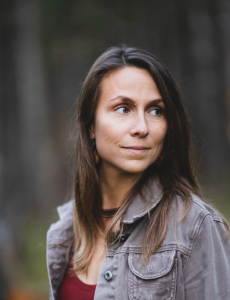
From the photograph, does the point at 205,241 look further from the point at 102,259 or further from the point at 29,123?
the point at 29,123

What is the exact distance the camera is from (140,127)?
6.59 feet

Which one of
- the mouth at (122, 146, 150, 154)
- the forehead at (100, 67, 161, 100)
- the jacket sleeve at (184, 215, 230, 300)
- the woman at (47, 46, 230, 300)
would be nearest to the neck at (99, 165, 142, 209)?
the woman at (47, 46, 230, 300)

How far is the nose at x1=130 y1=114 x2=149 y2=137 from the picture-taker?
2006 millimetres

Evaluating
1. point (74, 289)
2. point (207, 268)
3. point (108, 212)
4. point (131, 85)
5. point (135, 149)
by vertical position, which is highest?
point (131, 85)

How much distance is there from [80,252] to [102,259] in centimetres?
23

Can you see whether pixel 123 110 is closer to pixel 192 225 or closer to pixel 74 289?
pixel 192 225

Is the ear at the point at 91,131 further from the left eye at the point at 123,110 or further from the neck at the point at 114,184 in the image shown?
the left eye at the point at 123,110

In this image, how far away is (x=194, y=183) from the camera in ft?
7.43

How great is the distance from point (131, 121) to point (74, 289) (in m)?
1.18

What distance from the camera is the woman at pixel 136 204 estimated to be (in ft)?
5.90

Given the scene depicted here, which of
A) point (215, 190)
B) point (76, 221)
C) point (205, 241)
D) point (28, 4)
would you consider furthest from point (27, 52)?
point (205, 241)

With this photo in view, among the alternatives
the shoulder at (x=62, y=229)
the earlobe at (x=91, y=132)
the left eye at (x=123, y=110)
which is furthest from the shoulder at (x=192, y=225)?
the shoulder at (x=62, y=229)

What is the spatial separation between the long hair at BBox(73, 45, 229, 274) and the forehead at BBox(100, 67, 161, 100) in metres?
0.04

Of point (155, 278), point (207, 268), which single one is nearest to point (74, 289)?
point (155, 278)
